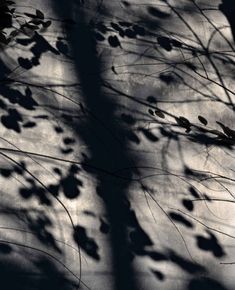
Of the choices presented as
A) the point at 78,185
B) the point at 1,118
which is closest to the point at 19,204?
the point at 78,185

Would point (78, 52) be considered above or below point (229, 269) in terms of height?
above

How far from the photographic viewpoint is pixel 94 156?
2.93 meters

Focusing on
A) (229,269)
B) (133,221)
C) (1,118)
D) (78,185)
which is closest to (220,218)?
(229,269)

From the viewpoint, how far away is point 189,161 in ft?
9.89

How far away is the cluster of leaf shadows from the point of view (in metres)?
2.60

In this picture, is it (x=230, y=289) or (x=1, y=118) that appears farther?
(x=1, y=118)

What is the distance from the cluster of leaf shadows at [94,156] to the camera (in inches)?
→ 102

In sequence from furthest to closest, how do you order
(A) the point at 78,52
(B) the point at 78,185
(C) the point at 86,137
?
(A) the point at 78,52 < (C) the point at 86,137 < (B) the point at 78,185

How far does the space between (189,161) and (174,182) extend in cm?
17

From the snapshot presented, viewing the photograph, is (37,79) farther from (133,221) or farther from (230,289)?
(230,289)

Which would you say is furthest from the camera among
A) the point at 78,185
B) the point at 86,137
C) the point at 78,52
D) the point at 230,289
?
the point at 78,52

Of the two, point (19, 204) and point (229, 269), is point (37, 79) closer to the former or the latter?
point (19, 204)

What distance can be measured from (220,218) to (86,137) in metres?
0.78

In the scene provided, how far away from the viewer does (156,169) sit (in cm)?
295
